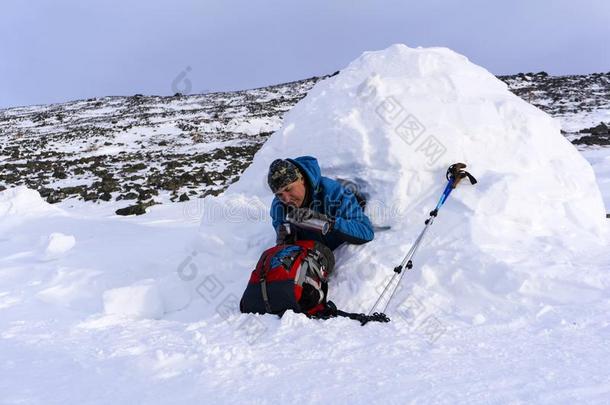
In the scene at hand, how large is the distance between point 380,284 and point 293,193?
89 cm

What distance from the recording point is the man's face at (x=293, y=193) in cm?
314

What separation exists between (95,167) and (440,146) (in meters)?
15.4

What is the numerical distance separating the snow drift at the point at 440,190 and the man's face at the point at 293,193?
1.90 feet

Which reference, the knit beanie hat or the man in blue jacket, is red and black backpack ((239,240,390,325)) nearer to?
the man in blue jacket

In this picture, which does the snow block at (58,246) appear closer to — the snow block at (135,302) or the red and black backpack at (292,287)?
the snow block at (135,302)

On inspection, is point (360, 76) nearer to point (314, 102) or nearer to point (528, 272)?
point (314, 102)

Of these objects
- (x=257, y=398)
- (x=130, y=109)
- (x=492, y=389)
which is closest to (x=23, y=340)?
(x=257, y=398)

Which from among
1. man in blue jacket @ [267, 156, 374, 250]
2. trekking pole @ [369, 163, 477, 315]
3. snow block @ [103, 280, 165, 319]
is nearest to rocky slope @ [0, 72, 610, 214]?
snow block @ [103, 280, 165, 319]

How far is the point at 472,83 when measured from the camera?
4.41 metres

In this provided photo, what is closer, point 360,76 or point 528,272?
point 528,272

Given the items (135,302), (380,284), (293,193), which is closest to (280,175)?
(293,193)

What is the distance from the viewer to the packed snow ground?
6.57 feet

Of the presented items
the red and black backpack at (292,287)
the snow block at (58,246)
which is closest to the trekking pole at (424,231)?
the red and black backpack at (292,287)

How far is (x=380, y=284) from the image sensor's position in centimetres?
304
